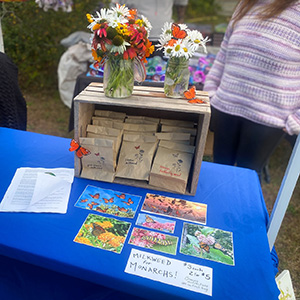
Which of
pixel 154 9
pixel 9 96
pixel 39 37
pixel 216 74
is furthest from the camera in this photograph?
pixel 39 37

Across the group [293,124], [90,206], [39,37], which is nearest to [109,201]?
[90,206]

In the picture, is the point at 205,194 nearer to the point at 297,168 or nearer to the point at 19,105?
the point at 297,168

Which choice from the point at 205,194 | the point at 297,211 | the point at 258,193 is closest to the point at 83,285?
the point at 205,194

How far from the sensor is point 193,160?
111cm

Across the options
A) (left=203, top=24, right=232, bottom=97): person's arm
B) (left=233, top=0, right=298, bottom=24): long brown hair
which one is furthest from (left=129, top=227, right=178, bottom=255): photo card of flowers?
(left=233, top=0, right=298, bottom=24): long brown hair

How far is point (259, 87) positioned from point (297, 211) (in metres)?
1.24

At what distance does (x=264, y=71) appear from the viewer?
129 centimetres

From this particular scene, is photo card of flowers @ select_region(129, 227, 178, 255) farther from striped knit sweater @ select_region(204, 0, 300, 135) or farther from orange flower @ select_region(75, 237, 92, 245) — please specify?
striped knit sweater @ select_region(204, 0, 300, 135)

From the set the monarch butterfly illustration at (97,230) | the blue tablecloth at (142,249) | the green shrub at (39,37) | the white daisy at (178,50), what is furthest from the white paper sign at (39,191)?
the green shrub at (39,37)

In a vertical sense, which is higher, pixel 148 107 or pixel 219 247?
pixel 148 107

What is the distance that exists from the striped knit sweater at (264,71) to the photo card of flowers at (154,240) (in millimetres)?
803

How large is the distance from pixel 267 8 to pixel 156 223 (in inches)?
41.1

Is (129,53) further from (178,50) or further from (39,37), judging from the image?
(39,37)

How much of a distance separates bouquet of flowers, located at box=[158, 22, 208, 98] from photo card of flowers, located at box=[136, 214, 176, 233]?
1.50 ft
